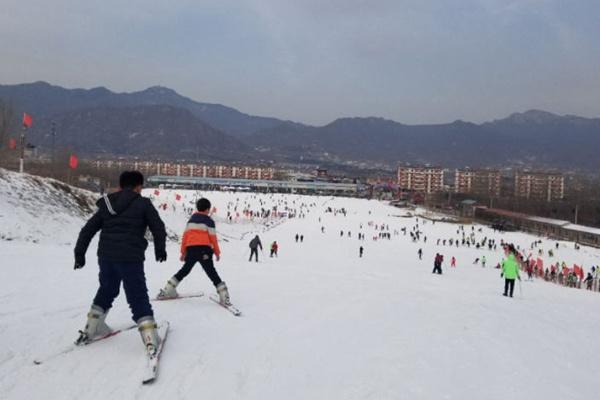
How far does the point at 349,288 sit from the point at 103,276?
5940mm

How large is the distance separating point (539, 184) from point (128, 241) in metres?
192

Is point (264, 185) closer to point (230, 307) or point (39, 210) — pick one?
point (39, 210)

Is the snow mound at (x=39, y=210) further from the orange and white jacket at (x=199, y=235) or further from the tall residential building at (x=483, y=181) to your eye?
the tall residential building at (x=483, y=181)

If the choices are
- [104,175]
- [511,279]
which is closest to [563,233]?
[511,279]

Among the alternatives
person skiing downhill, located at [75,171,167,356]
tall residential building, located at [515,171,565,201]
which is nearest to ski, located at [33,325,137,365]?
person skiing downhill, located at [75,171,167,356]

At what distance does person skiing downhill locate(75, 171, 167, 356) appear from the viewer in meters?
4.53

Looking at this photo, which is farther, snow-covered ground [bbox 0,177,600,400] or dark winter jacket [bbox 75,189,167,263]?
dark winter jacket [bbox 75,189,167,263]

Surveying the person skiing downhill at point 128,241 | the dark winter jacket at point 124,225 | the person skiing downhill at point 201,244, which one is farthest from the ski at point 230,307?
the dark winter jacket at point 124,225

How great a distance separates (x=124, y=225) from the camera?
179 inches

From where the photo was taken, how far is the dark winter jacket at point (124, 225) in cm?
453

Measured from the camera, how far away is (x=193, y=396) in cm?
383

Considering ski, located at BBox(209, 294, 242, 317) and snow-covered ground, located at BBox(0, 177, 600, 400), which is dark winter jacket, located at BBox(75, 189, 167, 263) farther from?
ski, located at BBox(209, 294, 242, 317)

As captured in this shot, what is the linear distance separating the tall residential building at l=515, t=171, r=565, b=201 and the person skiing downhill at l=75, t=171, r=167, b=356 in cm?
17359

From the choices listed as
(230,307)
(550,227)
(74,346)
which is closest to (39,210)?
(230,307)
